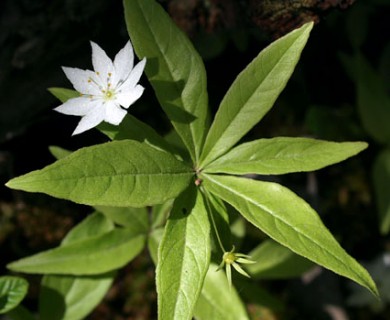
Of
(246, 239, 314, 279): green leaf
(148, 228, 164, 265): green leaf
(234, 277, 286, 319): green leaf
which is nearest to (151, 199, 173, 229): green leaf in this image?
(148, 228, 164, 265): green leaf

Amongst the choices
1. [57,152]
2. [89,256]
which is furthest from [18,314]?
[57,152]

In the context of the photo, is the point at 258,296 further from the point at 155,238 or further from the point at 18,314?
the point at 18,314

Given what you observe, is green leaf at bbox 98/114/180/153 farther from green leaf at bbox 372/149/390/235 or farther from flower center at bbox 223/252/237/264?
green leaf at bbox 372/149/390/235

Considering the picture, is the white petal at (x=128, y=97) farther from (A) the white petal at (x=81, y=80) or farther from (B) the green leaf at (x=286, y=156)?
(B) the green leaf at (x=286, y=156)

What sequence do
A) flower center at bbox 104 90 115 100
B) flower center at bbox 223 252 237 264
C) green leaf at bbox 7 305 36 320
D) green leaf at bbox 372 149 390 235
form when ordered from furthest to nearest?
green leaf at bbox 372 149 390 235, green leaf at bbox 7 305 36 320, flower center at bbox 104 90 115 100, flower center at bbox 223 252 237 264

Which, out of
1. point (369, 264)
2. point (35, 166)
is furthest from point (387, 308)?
point (35, 166)

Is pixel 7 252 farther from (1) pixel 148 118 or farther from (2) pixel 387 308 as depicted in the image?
(2) pixel 387 308
